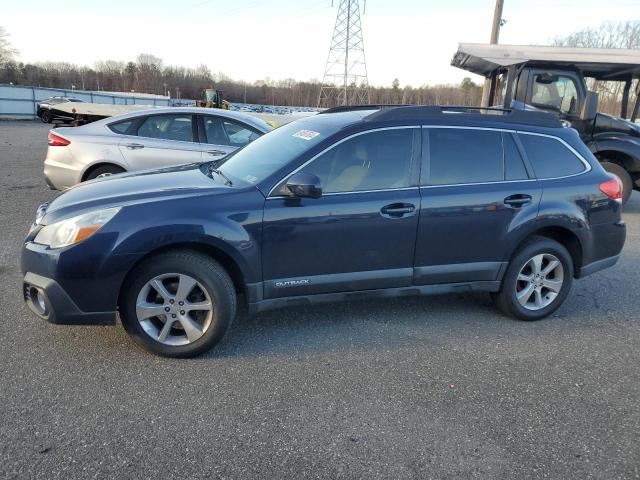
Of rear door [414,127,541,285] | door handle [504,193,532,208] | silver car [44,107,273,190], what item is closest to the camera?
rear door [414,127,541,285]

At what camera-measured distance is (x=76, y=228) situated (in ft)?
10.7

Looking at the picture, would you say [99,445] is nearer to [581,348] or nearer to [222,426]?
[222,426]

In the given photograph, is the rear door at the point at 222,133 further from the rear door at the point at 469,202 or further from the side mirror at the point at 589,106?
the side mirror at the point at 589,106

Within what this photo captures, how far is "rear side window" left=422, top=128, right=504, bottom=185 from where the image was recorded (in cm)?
395

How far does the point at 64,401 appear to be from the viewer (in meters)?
2.90

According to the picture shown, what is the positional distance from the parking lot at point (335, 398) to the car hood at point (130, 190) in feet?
3.10

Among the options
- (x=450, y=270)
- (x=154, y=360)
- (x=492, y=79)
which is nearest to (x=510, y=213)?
(x=450, y=270)

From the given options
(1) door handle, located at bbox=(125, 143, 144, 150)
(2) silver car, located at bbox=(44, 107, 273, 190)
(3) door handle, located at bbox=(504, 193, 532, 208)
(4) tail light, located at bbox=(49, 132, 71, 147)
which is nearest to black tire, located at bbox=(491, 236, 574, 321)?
(3) door handle, located at bbox=(504, 193, 532, 208)

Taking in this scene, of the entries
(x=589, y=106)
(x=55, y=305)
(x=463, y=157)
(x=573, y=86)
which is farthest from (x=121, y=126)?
(x=589, y=106)

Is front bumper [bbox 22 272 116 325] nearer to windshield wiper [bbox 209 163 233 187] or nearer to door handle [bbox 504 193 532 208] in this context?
windshield wiper [bbox 209 163 233 187]

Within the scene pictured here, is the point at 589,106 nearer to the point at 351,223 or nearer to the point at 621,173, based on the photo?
the point at 621,173

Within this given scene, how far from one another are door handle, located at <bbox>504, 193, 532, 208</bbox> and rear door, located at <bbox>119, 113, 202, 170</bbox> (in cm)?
→ 451

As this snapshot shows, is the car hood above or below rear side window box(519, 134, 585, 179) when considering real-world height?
below

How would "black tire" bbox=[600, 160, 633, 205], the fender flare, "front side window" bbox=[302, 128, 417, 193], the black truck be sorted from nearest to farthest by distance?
"front side window" bbox=[302, 128, 417, 193], the black truck, the fender flare, "black tire" bbox=[600, 160, 633, 205]
